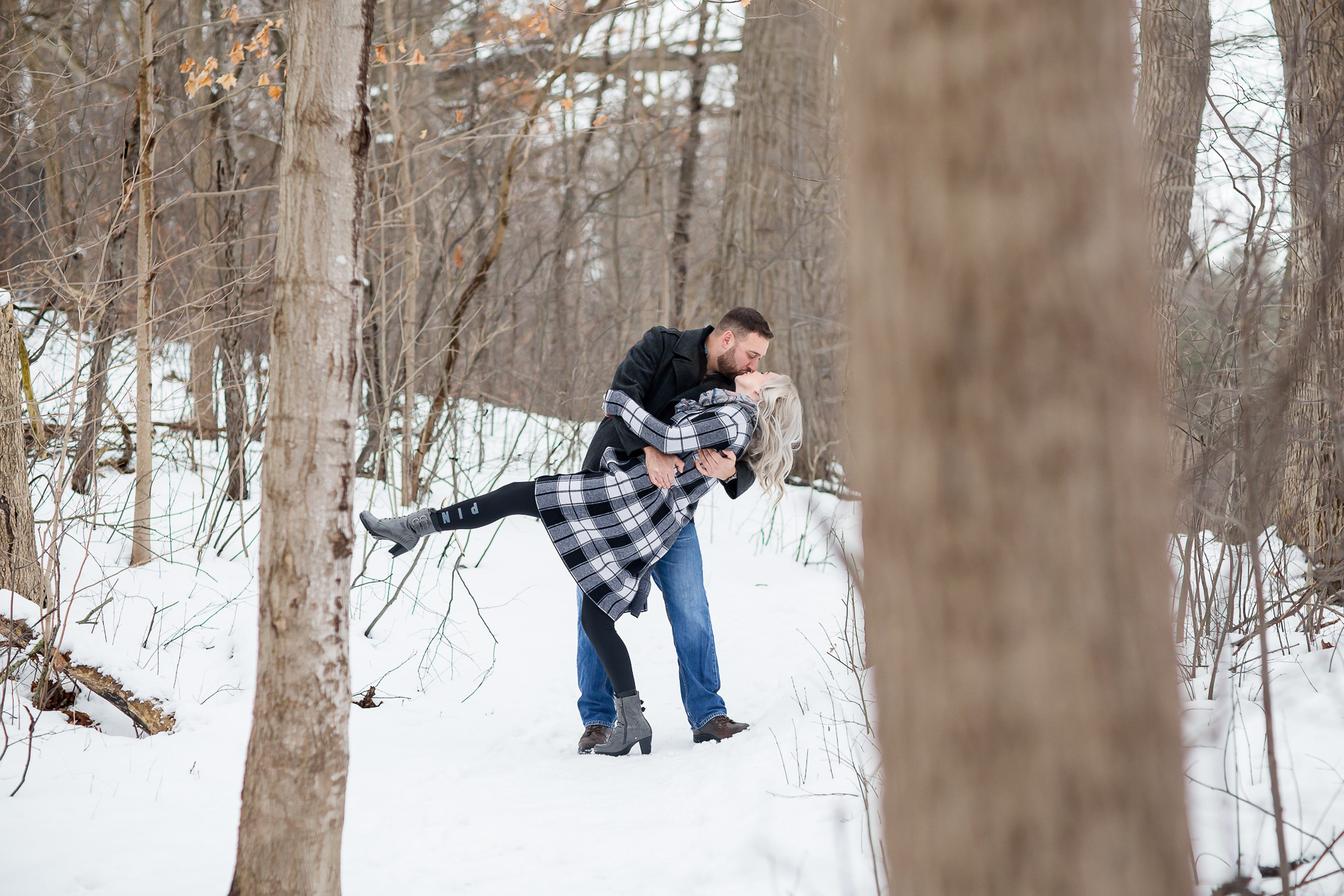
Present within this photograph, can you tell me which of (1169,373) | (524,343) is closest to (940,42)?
(1169,373)

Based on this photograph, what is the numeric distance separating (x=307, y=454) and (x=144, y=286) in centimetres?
336

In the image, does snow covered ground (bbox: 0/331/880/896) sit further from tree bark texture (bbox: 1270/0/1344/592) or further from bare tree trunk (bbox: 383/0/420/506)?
tree bark texture (bbox: 1270/0/1344/592)

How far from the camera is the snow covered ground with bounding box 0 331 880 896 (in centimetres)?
248

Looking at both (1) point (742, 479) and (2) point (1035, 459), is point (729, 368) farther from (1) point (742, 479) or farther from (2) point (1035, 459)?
(2) point (1035, 459)

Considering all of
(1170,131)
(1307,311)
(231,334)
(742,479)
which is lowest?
(742,479)

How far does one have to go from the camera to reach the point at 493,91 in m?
8.82

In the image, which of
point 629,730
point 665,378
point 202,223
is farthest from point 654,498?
point 202,223

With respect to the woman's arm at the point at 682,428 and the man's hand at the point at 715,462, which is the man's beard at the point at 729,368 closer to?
the woman's arm at the point at 682,428

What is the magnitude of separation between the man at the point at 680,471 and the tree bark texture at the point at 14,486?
2.27 metres

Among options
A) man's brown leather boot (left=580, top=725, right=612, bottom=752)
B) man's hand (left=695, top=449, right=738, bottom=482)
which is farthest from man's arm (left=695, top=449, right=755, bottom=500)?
man's brown leather boot (left=580, top=725, right=612, bottom=752)

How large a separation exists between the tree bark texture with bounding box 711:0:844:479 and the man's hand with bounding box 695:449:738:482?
15.3 feet

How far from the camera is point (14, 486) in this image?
3.60 meters

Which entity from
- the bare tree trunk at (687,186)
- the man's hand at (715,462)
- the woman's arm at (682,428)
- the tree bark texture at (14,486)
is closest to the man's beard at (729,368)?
the woman's arm at (682,428)

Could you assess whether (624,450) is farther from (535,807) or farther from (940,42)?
(940,42)
